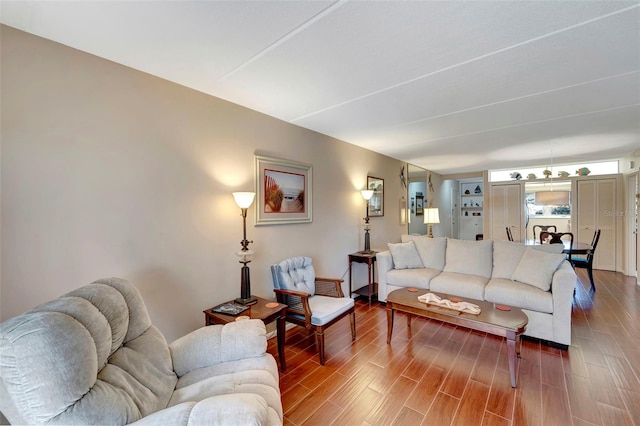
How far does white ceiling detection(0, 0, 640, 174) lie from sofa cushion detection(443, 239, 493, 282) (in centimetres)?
163

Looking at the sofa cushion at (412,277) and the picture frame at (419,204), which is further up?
the picture frame at (419,204)

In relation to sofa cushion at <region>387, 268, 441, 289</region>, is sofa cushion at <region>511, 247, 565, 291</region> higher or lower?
higher

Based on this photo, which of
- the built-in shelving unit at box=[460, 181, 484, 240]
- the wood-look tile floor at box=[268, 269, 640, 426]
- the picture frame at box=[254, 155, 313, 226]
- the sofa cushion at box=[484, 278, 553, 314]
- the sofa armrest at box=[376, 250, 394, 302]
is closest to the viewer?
the wood-look tile floor at box=[268, 269, 640, 426]

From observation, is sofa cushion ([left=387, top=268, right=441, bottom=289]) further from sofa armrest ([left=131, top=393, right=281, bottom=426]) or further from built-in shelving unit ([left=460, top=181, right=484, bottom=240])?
built-in shelving unit ([left=460, top=181, right=484, bottom=240])

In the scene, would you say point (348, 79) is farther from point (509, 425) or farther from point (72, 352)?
point (509, 425)

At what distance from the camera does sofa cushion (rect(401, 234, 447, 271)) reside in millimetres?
3861

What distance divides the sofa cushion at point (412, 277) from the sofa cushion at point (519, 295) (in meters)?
0.67

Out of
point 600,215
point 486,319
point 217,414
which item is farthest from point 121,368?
point 600,215

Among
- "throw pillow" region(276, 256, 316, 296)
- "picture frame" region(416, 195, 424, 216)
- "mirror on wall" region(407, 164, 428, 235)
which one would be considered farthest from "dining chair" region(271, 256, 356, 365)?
"picture frame" region(416, 195, 424, 216)

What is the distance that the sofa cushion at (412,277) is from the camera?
137 inches

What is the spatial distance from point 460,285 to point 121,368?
329 cm

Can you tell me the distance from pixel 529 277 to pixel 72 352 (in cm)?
383

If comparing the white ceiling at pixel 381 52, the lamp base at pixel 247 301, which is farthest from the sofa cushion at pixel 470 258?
the lamp base at pixel 247 301

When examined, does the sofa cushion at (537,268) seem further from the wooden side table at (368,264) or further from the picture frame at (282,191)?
the picture frame at (282,191)
